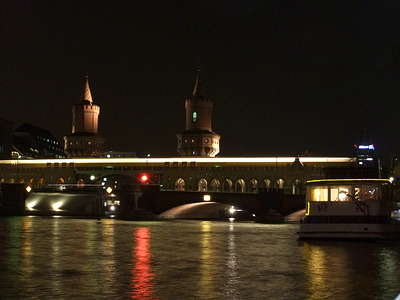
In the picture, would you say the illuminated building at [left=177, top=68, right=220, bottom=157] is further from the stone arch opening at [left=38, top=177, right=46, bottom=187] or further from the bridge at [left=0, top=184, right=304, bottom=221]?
the bridge at [left=0, top=184, right=304, bottom=221]

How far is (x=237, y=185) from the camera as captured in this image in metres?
95.9

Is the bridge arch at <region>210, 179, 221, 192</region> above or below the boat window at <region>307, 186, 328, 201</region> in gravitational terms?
above

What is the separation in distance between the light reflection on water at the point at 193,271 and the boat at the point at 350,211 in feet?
12.1

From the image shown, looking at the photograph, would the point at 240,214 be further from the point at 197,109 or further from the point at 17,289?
the point at 17,289

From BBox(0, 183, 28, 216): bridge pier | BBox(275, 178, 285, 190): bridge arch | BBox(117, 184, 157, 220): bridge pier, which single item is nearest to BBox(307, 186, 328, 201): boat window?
BBox(117, 184, 157, 220): bridge pier

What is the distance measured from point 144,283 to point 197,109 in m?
98.0

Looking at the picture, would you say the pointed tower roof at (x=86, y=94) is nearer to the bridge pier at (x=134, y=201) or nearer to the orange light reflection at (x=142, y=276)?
the bridge pier at (x=134, y=201)

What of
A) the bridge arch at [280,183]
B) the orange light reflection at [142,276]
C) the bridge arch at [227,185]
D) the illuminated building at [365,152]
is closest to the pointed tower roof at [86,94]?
the bridge arch at [227,185]

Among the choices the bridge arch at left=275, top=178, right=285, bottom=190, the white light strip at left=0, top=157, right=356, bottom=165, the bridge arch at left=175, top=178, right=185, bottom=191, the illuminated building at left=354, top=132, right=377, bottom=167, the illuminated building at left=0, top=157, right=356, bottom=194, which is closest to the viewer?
the illuminated building at left=354, top=132, right=377, bottom=167

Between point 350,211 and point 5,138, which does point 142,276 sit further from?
point 5,138

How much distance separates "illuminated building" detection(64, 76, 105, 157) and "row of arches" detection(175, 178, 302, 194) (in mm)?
24580

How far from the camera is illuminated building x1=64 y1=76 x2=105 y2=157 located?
4589 inches

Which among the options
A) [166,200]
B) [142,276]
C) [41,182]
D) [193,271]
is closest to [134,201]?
[166,200]

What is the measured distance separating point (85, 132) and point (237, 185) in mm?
35511
